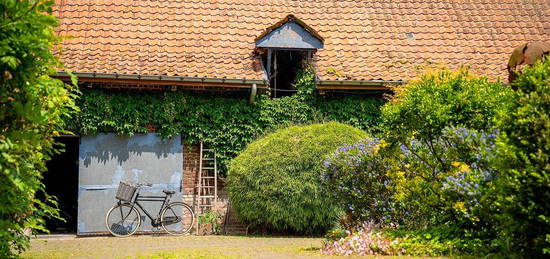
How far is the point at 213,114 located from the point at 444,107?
7453 millimetres

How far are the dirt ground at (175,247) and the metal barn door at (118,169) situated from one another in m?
0.71

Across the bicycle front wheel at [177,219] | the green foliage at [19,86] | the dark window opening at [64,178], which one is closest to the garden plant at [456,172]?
the green foliage at [19,86]

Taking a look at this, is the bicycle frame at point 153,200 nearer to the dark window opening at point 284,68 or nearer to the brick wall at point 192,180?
the brick wall at point 192,180

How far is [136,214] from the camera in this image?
1455cm

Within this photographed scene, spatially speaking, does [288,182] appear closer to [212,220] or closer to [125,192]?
[212,220]

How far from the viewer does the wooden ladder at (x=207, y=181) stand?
49.9 ft

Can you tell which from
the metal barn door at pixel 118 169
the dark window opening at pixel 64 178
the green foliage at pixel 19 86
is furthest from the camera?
the dark window opening at pixel 64 178

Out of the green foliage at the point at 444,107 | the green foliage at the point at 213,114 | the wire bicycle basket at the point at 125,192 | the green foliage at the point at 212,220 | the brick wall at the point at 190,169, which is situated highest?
the green foliage at the point at 213,114

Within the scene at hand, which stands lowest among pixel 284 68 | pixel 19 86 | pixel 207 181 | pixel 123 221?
pixel 123 221

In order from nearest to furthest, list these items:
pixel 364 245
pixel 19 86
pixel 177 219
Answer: pixel 19 86 < pixel 364 245 < pixel 177 219

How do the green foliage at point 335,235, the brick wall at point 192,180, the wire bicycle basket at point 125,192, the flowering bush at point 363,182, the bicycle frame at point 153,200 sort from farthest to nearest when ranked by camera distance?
1. the brick wall at point 192,180
2. the bicycle frame at point 153,200
3. the wire bicycle basket at point 125,192
4. the flowering bush at point 363,182
5. the green foliage at point 335,235

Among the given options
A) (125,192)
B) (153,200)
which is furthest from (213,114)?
(125,192)

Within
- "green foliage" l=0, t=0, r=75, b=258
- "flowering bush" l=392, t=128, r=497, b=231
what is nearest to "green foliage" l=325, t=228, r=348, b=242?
"flowering bush" l=392, t=128, r=497, b=231

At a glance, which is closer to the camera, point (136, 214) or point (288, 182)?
point (288, 182)
